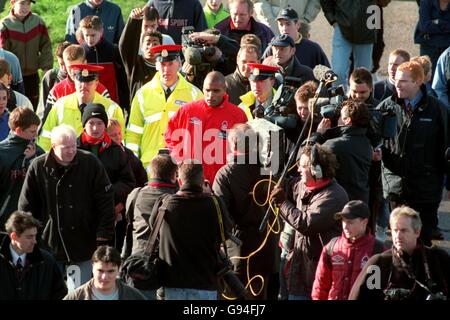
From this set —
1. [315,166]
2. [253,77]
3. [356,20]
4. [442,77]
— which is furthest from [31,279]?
[356,20]

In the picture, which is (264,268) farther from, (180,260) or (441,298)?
(441,298)

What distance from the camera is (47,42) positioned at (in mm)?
19062

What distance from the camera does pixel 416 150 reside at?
15.3 meters

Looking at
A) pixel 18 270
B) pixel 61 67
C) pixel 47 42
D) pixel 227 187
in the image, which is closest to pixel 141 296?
pixel 18 270

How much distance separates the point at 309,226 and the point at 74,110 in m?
3.69

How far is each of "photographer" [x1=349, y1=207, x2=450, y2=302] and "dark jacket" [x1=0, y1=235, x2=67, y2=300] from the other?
94.0 inches

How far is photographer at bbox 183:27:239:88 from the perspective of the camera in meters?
16.7

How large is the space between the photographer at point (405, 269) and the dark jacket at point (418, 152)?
10.6 ft

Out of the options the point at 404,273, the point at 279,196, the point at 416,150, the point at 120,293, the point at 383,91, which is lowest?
the point at 120,293

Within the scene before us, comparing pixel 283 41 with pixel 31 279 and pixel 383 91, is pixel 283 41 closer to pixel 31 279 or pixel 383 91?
pixel 383 91

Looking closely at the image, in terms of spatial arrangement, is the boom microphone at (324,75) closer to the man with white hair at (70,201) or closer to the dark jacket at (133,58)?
the man with white hair at (70,201)

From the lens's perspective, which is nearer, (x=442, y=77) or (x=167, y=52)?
(x=167, y=52)

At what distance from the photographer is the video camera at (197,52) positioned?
54.4 feet

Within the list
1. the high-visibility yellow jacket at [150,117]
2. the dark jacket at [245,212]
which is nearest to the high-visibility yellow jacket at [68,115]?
the high-visibility yellow jacket at [150,117]
